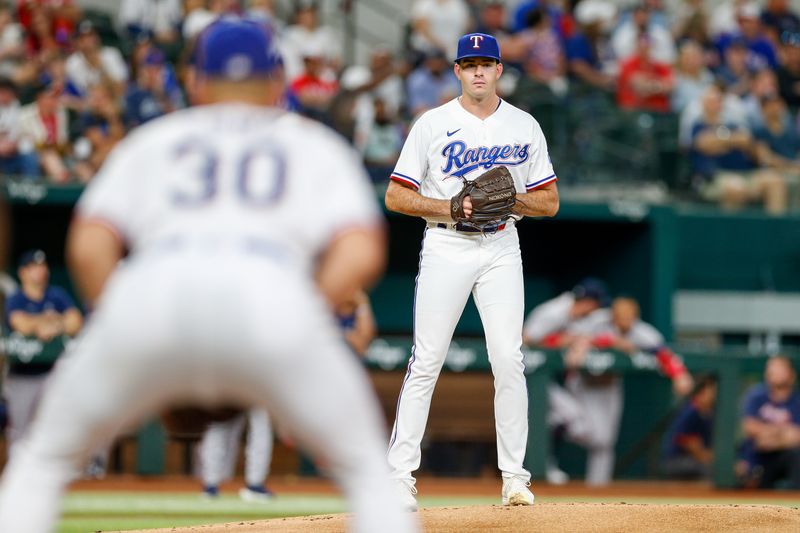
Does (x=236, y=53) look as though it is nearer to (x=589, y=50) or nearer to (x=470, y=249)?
(x=470, y=249)

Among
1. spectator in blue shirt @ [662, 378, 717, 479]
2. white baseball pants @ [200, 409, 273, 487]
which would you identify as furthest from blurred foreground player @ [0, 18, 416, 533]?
spectator in blue shirt @ [662, 378, 717, 479]

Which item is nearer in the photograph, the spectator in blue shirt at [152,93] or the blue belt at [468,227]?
the blue belt at [468,227]

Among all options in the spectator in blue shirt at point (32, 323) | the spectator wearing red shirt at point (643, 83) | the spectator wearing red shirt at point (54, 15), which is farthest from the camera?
the spectator wearing red shirt at point (643, 83)

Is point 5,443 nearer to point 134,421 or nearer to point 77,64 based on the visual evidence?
point 77,64

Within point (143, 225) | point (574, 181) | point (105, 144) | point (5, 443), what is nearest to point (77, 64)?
point (105, 144)

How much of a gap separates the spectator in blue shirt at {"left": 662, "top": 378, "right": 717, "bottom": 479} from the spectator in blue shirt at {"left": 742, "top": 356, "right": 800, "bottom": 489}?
0.35m

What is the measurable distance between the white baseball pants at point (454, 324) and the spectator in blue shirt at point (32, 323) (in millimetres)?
5678

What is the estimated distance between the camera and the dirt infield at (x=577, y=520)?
18.6 feet

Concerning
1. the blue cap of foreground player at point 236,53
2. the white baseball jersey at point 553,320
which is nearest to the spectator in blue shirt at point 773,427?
the white baseball jersey at point 553,320

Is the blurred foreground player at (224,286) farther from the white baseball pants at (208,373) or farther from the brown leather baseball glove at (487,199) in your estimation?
the brown leather baseball glove at (487,199)

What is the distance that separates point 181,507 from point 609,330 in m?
4.43

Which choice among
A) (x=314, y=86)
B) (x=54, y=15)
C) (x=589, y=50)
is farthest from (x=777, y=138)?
(x=54, y=15)

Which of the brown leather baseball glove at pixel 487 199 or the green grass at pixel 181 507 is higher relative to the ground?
the brown leather baseball glove at pixel 487 199

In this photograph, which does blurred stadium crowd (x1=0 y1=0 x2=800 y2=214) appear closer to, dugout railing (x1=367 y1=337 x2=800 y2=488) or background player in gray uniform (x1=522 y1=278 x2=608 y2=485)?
background player in gray uniform (x1=522 y1=278 x2=608 y2=485)
